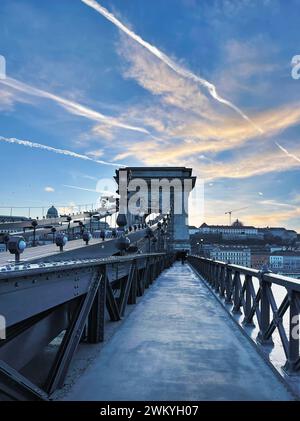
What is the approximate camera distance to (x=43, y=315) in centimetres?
429

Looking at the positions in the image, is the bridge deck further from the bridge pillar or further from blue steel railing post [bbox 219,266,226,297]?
the bridge pillar

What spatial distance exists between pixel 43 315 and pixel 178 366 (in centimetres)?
193

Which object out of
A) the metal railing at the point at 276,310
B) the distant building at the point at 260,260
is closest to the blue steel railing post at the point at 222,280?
Answer: the distant building at the point at 260,260

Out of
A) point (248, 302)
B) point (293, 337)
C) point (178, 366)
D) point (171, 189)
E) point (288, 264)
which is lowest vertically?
point (178, 366)

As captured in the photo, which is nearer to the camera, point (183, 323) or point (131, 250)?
point (183, 323)

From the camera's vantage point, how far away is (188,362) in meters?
5.38

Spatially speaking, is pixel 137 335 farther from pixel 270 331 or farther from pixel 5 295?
pixel 5 295

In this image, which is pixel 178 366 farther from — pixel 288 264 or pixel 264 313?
pixel 288 264

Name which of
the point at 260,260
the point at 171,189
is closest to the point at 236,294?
the point at 260,260

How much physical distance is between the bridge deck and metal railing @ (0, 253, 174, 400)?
37 cm

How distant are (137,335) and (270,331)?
2337mm

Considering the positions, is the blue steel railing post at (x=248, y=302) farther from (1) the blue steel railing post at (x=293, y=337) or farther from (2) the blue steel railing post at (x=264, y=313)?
(1) the blue steel railing post at (x=293, y=337)

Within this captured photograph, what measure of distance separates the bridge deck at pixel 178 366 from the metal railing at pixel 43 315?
37 centimetres

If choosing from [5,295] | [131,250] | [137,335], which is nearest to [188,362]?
[137,335]
